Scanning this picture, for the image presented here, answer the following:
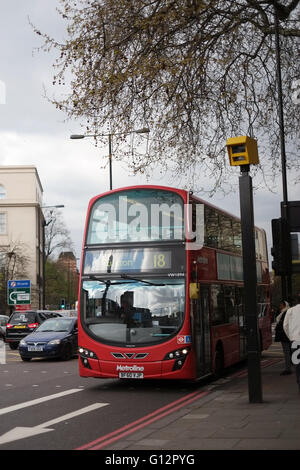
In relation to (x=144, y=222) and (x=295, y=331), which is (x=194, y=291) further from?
(x=295, y=331)

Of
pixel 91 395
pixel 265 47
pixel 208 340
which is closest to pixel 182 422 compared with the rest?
pixel 91 395

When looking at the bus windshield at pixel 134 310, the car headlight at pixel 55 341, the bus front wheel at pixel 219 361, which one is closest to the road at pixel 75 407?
the bus front wheel at pixel 219 361

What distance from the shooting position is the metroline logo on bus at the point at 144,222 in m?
13.9

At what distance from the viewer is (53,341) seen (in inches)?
872

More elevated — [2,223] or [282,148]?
[2,223]

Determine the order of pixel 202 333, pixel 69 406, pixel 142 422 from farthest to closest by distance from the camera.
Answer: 1. pixel 202 333
2. pixel 69 406
3. pixel 142 422

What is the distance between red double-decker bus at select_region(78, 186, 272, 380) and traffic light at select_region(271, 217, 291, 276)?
167 cm

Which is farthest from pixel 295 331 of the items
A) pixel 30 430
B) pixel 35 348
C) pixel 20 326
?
pixel 20 326

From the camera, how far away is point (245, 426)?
8688 mm

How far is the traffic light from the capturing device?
1295cm

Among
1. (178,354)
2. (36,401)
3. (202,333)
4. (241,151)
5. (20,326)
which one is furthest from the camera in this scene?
(20,326)

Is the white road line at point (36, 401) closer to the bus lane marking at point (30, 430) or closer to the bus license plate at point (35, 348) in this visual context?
the bus lane marking at point (30, 430)

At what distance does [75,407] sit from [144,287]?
118 inches

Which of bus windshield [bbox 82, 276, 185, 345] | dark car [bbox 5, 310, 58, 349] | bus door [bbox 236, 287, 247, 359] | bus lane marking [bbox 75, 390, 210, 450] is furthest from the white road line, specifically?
dark car [bbox 5, 310, 58, 349]
